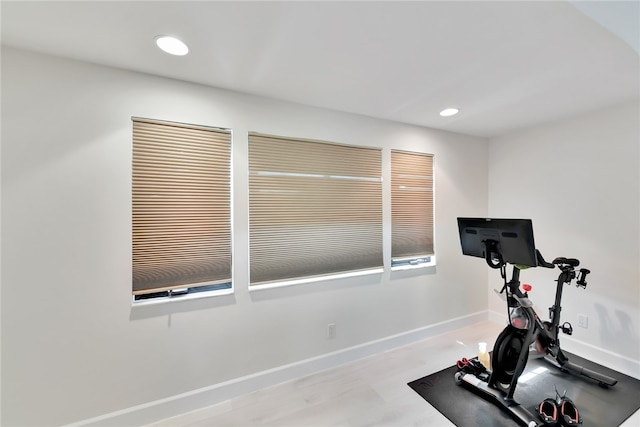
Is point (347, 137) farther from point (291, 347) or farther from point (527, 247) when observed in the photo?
point (291, 347)

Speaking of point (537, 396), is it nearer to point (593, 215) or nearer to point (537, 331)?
point (537, 331)

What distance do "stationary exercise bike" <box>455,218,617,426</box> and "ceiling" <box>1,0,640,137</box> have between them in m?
1.08

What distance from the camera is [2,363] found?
4.89ft

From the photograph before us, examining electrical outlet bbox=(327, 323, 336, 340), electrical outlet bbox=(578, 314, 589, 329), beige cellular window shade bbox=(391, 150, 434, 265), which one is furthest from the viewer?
beige cellular window shade bbox=(391, 150, 434, 265)

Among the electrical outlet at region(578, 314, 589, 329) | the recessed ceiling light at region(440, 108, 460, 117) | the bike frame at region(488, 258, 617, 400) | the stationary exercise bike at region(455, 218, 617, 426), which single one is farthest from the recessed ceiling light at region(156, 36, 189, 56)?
the electrical outlet at region(578, 314, 589, 329)

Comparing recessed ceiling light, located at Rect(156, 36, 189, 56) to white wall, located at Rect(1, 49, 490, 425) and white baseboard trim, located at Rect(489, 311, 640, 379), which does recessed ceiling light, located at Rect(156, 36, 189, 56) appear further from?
white baseboard trim, located at Rect(489, 311, 640, 379)

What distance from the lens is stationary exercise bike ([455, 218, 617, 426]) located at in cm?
179

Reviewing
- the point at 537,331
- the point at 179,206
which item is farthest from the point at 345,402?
the point at 179,206

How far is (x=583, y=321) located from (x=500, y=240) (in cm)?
175

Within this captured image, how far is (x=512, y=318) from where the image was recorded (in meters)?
1.99

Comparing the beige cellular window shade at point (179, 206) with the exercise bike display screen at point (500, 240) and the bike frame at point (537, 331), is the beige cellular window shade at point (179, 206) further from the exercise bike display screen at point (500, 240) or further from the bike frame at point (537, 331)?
the bike frame at point (537, 331)

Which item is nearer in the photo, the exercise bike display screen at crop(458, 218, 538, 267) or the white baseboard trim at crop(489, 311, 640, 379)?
the exercise bike display screen at crop(458, 218, 538, 267)

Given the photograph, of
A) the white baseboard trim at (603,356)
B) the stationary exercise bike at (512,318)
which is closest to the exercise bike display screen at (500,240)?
the stationary exercise bike at (512,318)

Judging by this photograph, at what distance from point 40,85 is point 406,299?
3.42m
